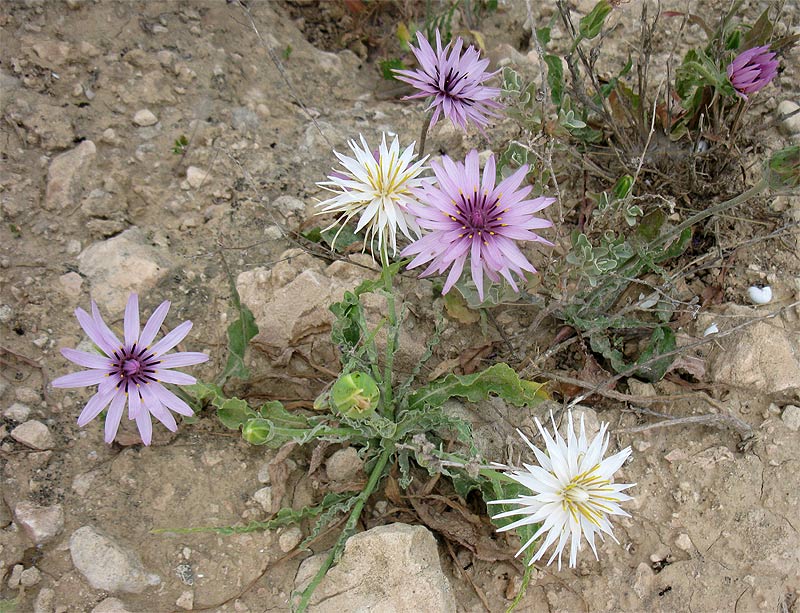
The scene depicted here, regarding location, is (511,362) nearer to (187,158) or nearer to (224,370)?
(224,370)

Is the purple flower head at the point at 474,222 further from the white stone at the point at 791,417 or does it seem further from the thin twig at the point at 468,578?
the white stone at the point at 791,417

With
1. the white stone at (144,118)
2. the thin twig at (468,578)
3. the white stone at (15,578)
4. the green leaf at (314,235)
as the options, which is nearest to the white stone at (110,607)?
the white stone at (15,578)

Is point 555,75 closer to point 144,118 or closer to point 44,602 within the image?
point 144,118

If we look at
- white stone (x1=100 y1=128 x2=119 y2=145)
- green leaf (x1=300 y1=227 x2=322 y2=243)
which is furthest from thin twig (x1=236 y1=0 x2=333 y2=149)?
white stone (x1=100 y1=128 x2=119 y2=145)

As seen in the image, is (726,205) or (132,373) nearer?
(132,373)

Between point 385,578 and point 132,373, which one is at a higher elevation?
point 132,373

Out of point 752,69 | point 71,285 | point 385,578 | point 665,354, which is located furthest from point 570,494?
point 71,285

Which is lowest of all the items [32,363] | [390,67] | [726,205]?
[32,363]
